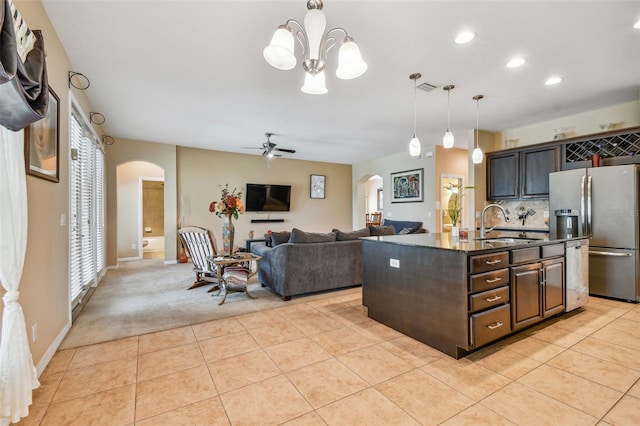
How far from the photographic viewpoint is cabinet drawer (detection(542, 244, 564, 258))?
2861mm

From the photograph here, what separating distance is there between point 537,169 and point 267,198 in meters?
5.92

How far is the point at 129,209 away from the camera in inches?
289

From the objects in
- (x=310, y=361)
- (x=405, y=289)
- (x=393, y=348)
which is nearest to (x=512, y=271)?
(x=405, y=289)

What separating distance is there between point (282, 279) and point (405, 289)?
1691 millimetres

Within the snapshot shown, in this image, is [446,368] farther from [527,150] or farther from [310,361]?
[527,150]

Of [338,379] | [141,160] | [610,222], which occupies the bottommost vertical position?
[338,379]

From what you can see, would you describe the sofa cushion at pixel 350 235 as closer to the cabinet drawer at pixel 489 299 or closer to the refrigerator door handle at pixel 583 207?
the cabinet drawer at pixel 489 299

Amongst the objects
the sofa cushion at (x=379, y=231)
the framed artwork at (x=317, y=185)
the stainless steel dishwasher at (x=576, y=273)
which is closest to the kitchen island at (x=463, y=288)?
the stainless steel dishwasher at (x=576, y=273)

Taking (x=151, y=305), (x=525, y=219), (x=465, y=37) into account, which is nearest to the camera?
(x=465, y=37)

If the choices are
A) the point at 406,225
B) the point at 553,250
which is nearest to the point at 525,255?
the point at 553,250

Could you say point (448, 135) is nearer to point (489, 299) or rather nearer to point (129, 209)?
point (489, 299)

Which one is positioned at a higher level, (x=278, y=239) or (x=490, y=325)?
(x=278, y=239)

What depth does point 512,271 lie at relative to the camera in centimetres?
258

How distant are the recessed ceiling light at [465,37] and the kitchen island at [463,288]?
1.82 meters
